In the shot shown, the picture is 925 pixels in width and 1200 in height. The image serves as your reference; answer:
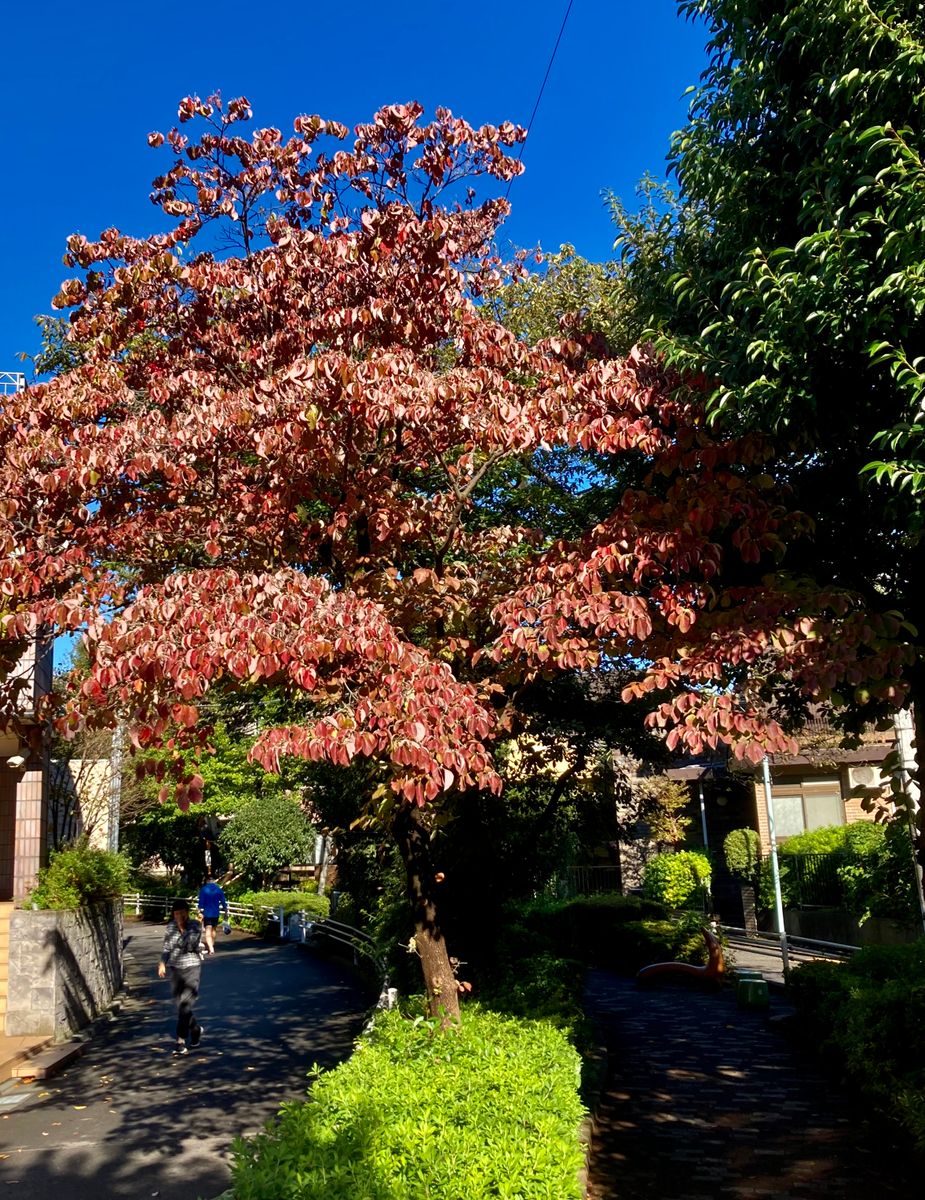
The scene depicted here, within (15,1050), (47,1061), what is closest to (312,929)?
(15,1050)

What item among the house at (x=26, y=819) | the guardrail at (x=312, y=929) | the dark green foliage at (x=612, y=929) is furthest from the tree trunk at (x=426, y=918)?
the dark green foliage at (x=612, y=929)

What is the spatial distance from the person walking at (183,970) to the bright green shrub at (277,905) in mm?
13402

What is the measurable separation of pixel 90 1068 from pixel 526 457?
839 centimetres

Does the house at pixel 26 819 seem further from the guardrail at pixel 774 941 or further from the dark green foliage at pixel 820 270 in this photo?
the guardrail at pixel 774 941

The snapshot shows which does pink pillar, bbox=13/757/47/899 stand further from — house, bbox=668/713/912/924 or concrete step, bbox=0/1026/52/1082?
house, bbox=668/713/912/924

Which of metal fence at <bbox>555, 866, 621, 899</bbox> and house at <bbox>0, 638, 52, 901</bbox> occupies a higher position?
house at <bbox>0, 638, 52, 901</bbox>

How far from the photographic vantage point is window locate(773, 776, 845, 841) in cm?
2539

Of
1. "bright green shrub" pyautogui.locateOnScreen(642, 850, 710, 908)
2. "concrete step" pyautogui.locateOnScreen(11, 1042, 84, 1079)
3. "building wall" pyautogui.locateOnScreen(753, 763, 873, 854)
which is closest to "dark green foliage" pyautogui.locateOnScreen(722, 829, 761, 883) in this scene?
"bright green shrub" pyautogui.locateOnScreen(642, 850, 710, 908)

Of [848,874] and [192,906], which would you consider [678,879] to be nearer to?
[848,874]

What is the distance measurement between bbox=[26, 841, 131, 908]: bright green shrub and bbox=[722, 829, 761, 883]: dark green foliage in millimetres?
13434

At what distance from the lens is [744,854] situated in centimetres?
2417

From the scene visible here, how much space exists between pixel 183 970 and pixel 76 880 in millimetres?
3732

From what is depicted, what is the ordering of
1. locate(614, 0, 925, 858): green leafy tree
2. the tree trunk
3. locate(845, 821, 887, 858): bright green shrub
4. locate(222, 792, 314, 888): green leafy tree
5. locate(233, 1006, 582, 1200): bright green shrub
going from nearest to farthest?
locate(233, 1006, 582, 1200): bright green shrub < locate(614, 0, 925, 858): green leafy tree < the tree trunk < locate(845, 821, 887, 858): bright green shrub < locate(222, 792, 314, 888): green leafy tree

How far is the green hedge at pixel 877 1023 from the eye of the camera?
8.23m
